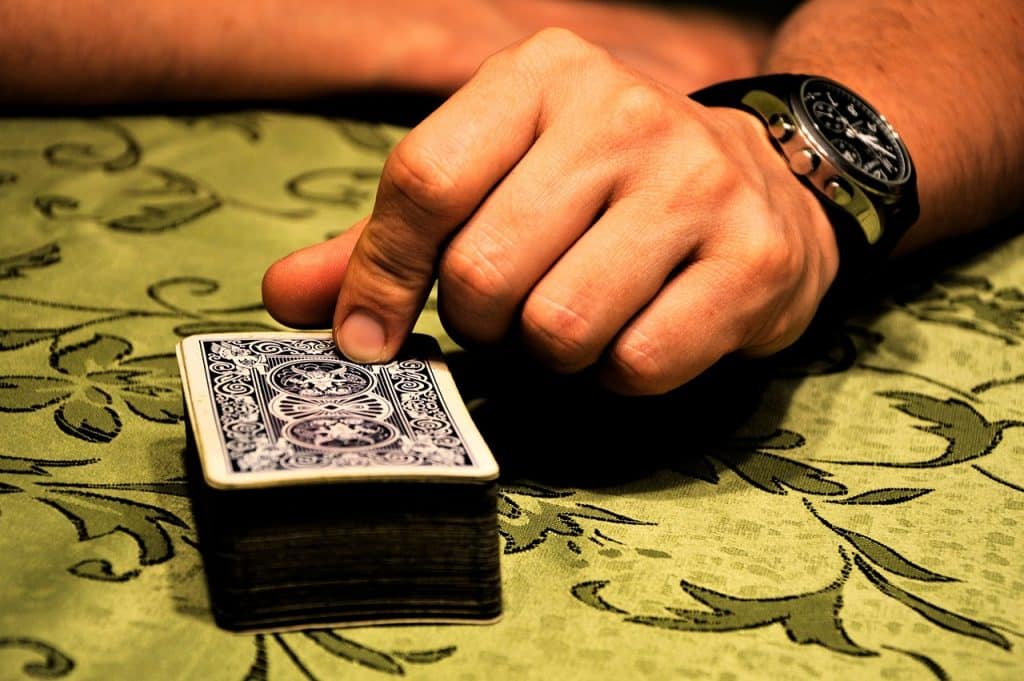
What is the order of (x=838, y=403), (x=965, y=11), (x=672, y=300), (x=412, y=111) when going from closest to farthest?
1. (x=672, y=300)
2. (x=838, y=403)
3. (x=965, y=11)
4. (x=412, y=111)

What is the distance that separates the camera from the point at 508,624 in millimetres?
442

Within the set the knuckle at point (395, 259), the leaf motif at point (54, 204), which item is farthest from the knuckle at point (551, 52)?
the leaf motif at point (54, 204)

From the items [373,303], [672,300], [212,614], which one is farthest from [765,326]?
[212,614]

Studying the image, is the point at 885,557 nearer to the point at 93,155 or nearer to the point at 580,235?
the point at 580,235

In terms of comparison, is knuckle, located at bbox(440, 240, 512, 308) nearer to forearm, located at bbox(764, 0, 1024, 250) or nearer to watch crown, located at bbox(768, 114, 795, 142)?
watch crown, located at bbox(768, 114, 795, 142)

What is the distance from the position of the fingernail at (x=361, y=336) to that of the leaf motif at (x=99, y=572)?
0.15m

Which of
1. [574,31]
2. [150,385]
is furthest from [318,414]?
[574,31]

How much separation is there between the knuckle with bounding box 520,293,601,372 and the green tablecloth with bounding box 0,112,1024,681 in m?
0.07

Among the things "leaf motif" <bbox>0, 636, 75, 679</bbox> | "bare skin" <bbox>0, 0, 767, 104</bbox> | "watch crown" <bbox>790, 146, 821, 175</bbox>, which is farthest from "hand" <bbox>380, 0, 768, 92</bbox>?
"leaf motif" <bbox>0, 636, 75, 679</bbox>

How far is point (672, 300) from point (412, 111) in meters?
0.58

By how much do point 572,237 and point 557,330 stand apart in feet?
0.15

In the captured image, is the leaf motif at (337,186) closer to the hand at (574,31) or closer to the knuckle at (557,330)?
the hand at (574,31)

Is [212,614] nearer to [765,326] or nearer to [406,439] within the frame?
[406,439]

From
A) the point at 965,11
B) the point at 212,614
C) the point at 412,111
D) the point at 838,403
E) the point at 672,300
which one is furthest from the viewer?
the point at 412,111
